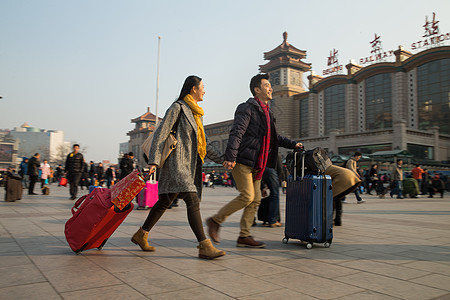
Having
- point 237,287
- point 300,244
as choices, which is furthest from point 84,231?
point 300,244

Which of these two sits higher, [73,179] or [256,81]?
[256,81]

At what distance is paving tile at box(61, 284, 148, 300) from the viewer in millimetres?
2174

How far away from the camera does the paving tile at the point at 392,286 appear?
7.54 feet

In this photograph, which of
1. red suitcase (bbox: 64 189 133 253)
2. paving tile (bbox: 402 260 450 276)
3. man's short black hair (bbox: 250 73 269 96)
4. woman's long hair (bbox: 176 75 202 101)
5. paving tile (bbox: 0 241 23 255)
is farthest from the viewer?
man's short black hair (bbox: 250 73 269 96)

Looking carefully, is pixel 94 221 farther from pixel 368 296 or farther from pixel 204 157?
pixel 368 296

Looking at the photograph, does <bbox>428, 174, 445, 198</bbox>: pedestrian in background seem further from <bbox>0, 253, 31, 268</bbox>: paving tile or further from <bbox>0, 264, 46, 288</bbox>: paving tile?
<bbox>0, 264, 46, 288</bbox>: paving tile

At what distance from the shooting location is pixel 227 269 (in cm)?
292

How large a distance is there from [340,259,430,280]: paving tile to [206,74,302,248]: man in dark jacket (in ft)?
3.50

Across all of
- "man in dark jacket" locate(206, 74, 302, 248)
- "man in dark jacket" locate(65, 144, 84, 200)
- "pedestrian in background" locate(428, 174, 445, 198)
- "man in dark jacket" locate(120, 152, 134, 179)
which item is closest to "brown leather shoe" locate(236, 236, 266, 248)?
"man in dark jacket" locate(206, 74, 302, 248)

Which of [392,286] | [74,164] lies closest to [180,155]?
[392,286]

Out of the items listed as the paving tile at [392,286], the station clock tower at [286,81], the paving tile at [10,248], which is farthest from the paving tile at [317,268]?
the station clock tower at [286,81]

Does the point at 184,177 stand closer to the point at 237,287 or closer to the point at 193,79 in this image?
the point at 193,79

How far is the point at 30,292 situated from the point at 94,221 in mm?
1127

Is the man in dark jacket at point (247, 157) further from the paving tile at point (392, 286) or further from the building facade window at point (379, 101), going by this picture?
the building facade window at point (379, 101)
